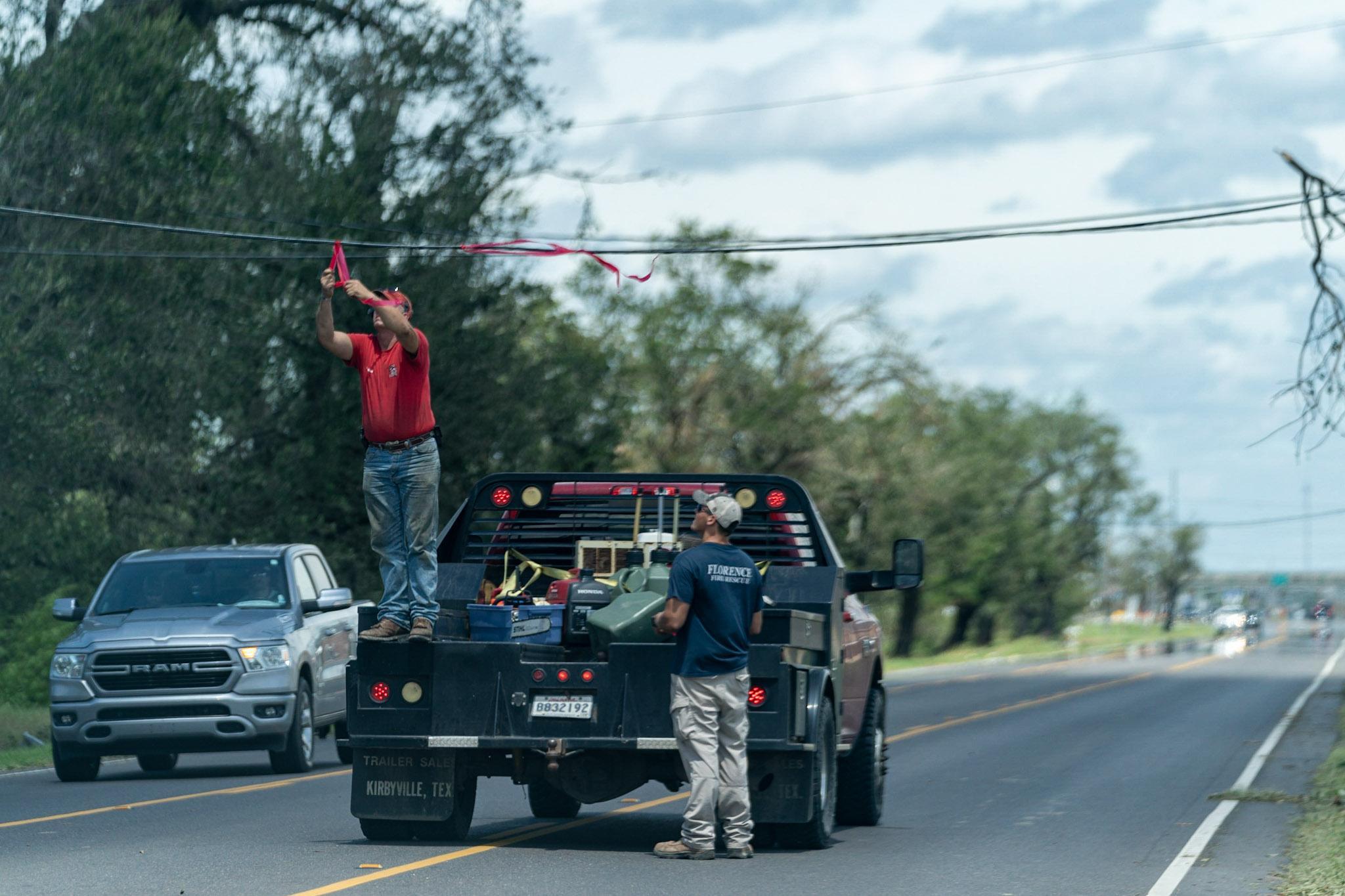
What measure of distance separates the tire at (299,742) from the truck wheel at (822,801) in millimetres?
6547

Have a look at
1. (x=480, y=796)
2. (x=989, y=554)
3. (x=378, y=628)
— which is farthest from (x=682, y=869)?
(x=989, y=554)

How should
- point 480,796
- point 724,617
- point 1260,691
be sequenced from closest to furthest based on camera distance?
point 724,617 → point 480,796 → point 1260,691

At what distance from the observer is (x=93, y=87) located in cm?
2545

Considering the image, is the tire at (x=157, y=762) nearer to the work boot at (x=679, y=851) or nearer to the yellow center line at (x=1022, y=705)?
the yellow center line at (x=1022, y=705)

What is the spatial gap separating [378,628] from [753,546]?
2.66 meters

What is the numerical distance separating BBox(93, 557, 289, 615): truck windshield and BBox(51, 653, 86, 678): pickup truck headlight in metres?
0.93

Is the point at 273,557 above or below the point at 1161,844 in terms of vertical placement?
above

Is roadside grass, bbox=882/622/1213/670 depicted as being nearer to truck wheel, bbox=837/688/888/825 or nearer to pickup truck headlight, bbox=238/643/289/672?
pickup truck headlight, bbox=238/643/289/672

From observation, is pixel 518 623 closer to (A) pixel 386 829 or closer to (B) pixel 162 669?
(A) pixel 386 829

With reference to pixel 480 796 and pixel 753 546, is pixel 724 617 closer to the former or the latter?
pixel 753 546

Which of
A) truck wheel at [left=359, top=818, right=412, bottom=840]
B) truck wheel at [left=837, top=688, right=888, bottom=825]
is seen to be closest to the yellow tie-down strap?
truck wheel at [left=359, top=818, right=412, bottom=840]

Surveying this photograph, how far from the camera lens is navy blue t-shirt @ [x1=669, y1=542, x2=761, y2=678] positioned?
1043cm

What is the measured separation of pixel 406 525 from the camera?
11.1m

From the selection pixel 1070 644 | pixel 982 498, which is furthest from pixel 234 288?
pixel 1070 644
